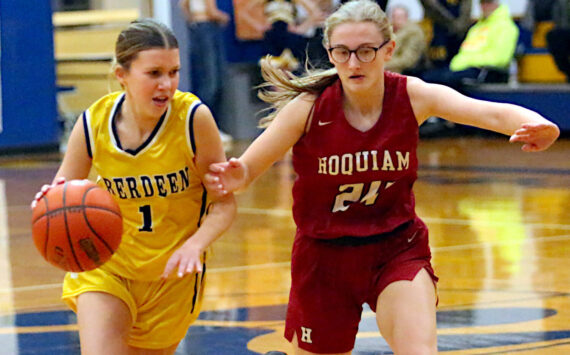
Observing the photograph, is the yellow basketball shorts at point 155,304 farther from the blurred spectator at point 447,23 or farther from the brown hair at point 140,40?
the blurred spectator at point 447,23

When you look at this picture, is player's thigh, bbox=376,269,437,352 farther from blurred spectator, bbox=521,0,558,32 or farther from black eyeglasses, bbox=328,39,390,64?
blurred spectator, bbox=521,0,558,32

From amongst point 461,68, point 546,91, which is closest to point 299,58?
point 461,68

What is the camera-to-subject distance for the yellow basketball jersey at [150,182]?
155 inches

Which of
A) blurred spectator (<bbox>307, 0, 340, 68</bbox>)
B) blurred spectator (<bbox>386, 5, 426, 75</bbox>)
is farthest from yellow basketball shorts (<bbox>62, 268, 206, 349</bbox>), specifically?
blurred spectator (<bbox>386, 5, 426, 75</bbox>)

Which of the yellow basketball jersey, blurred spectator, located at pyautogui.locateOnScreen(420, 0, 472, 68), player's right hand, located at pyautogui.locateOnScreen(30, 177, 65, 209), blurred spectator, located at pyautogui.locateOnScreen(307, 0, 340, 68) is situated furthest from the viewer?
blurred spectator, located at pyautogui.locateOnScreen(420, 0, 472, 68)

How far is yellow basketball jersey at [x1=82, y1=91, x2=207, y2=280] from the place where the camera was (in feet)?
13.0

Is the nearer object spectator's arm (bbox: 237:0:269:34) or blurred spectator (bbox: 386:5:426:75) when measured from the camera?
blurred spectator (bbox: 386:5:426:75)

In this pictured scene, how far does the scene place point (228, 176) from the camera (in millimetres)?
3732

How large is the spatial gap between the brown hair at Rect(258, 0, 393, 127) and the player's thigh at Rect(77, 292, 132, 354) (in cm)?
88

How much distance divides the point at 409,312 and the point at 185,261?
0.77 m

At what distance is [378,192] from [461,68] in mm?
11005

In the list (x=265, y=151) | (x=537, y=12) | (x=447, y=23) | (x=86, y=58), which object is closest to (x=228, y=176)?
(x=265, y=151)

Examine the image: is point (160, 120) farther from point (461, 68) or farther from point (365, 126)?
point (461, 68)

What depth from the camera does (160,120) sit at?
4.00 meters
